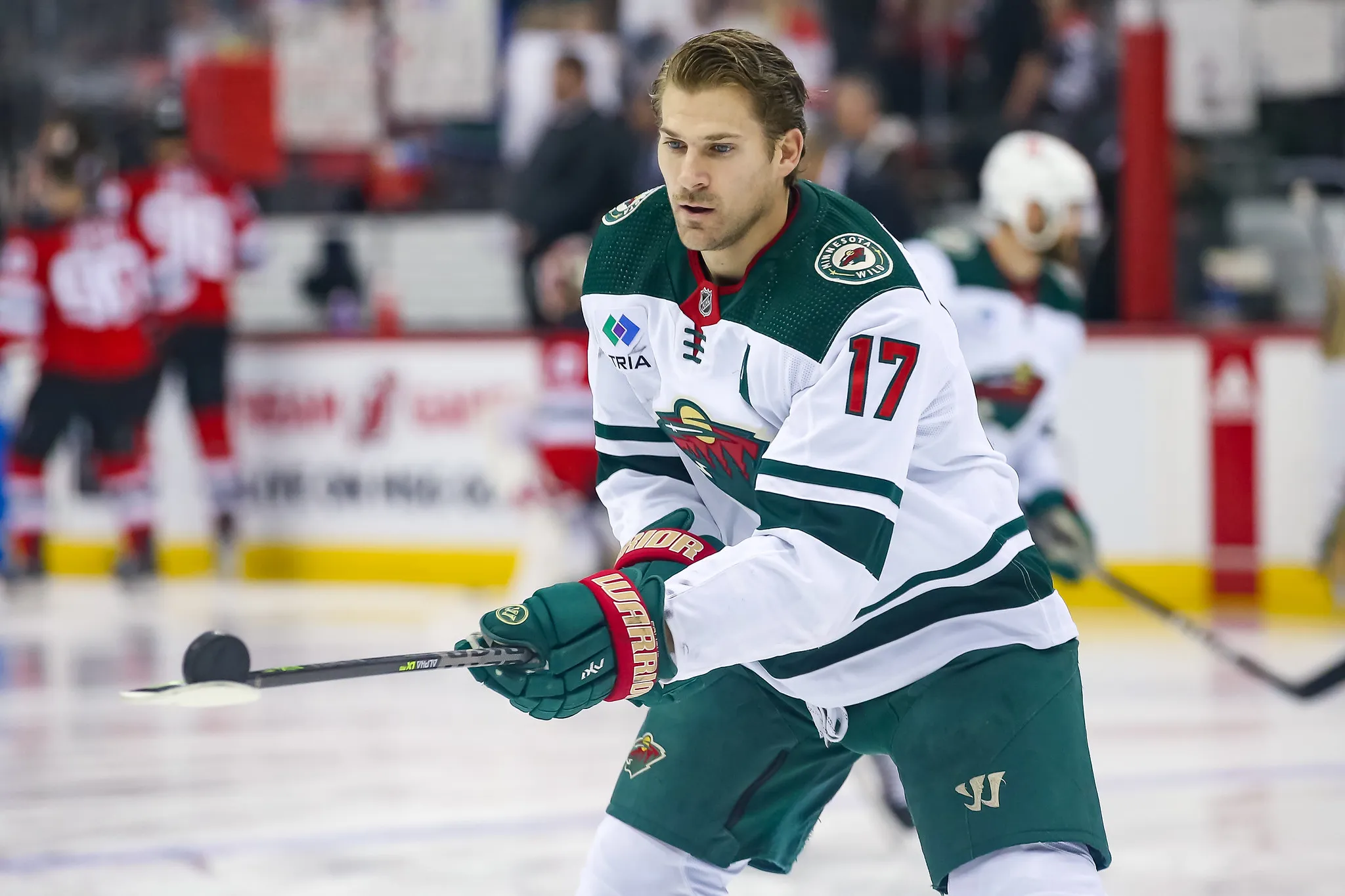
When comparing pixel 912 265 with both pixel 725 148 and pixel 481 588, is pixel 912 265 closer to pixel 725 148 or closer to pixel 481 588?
pixel 725 148

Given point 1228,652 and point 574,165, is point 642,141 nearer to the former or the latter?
point 574,165

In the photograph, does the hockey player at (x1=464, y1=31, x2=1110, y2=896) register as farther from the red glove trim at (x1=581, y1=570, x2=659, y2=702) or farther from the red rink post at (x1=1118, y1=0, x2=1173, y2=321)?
the red rink post at (x1=1118, y1=0, x2=1173, y2=321)

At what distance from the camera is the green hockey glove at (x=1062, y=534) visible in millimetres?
3748

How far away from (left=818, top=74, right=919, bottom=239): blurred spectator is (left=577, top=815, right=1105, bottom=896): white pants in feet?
14.4

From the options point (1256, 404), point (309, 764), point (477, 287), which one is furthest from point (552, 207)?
point (309, 764)

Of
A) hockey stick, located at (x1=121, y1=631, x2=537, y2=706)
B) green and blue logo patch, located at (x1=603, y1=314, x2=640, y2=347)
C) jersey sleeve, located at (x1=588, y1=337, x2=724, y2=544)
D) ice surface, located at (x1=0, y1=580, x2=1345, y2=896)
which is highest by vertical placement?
green and blue logo patch, located at (x1=603, y1=314, x2=640, y2=347)

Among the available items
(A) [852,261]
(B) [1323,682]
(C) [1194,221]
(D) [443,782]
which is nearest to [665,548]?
(A) [852,261]

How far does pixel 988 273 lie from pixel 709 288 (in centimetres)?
196

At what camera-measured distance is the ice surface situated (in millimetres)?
3451

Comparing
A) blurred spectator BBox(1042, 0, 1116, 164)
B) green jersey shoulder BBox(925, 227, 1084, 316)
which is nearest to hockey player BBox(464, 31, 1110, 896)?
green jersey shoulder BBox(925, 227, 1084, 316)

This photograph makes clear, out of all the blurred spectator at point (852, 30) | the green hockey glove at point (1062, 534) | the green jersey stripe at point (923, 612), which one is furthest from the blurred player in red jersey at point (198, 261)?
the green jersey stripe at point (923, 612)

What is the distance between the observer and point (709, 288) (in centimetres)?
203

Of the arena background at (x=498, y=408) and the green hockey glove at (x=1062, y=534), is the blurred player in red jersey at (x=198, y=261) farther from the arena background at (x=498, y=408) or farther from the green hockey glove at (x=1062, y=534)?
the green hockey glove at (x=1062, y=534)

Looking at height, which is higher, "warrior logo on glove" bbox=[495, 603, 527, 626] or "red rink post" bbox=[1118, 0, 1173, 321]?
"red rink post" bbox=[1118, 0, 1173, 321]
